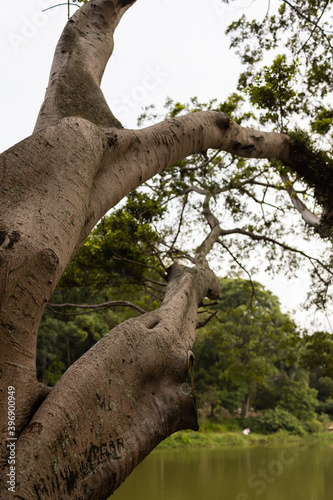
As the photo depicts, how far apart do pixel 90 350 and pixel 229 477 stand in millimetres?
9850

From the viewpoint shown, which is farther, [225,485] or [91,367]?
[225,485]

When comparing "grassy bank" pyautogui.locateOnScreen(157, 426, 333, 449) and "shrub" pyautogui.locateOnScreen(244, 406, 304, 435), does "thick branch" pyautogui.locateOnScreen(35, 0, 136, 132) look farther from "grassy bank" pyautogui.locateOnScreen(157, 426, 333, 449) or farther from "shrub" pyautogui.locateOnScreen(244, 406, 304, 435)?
"shrub" pyautogui.locateOnScreen(244, 406, 304, 435)

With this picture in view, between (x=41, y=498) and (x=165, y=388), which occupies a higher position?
(x=165, y=388)

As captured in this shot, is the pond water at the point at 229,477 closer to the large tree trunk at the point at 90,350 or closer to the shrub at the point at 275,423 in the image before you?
the shrub at the point at 275,423

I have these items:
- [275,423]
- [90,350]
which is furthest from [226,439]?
[90,350]

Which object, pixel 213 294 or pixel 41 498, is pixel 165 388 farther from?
pixel 213 294

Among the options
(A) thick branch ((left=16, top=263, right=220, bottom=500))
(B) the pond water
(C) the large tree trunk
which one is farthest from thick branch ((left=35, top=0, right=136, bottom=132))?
(B) the pond water

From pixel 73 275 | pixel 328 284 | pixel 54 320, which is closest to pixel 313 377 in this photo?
pixel 54 320

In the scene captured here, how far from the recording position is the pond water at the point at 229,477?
322 inches

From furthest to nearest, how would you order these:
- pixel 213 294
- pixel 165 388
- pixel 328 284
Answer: pixel 328 284, pixel 213 294, pixel 165 388

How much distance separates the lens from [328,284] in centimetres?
656

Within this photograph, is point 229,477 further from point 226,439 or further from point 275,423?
point 275,423

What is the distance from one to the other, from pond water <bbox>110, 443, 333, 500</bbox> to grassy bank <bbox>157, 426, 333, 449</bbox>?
42.0 inches

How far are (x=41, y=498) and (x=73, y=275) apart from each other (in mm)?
4231
